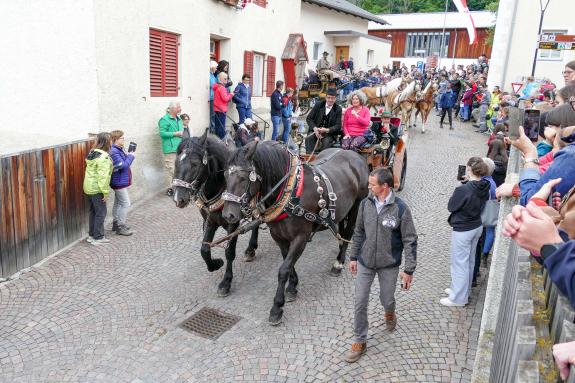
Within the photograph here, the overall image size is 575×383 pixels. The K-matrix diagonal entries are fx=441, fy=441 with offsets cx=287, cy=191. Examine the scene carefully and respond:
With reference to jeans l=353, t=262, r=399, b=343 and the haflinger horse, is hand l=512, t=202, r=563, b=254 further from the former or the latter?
the haflinger horse

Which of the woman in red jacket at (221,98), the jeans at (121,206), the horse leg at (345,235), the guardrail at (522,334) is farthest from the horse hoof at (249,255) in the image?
the woman in red jacket at (221,98)

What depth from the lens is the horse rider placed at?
8.12m

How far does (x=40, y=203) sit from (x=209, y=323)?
10.5 ft

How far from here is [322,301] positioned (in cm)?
529

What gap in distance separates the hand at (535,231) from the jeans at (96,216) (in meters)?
6.07

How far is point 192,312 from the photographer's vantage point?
5.02 m

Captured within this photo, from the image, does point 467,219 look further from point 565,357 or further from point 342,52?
point 342,52

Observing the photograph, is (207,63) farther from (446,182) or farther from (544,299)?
(544,299)

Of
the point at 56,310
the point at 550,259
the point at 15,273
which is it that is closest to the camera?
the point at 550,259

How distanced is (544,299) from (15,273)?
235 inches

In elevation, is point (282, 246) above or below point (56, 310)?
above

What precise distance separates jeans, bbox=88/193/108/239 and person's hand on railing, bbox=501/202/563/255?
6031 mm

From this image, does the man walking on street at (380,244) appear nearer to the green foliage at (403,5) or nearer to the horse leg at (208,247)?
the horse leg at (208,247)

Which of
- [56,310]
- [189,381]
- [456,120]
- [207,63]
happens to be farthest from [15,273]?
[456,120]
